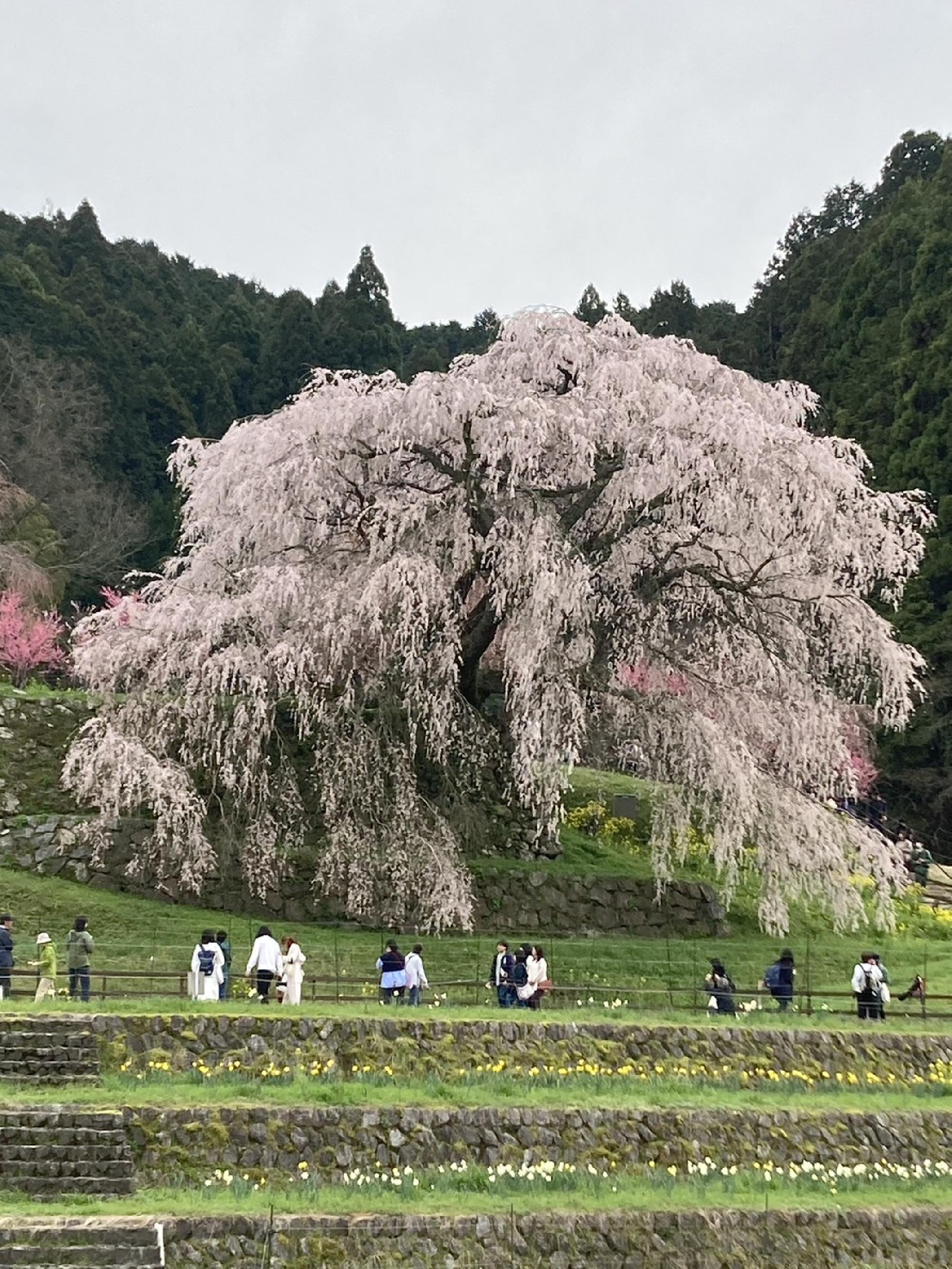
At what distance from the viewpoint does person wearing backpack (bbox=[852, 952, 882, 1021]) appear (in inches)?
715

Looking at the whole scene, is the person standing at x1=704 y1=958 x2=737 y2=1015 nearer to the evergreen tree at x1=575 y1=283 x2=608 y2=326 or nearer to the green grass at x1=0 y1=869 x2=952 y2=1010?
the green grass at x1=0 y1=869 x2=952 y2=1010

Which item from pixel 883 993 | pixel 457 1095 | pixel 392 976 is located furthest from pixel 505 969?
pixel 883 993

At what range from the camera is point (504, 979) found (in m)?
17.5

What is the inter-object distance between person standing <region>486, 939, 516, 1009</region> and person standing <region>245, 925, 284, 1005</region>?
278 cm

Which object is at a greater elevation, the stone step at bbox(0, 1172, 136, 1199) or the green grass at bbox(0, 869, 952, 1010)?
the green grass at bbox(0, 869, 952, 1010)

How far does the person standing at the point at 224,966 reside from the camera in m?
16.3

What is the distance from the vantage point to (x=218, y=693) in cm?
2106

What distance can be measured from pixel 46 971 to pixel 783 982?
930cm

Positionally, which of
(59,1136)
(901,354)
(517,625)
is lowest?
(59,1136)

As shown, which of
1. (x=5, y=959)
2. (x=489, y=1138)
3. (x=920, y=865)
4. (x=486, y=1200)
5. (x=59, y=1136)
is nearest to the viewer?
(x=59, y=1136)

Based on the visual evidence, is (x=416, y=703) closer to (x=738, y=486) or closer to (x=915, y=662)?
(x=738, y=486)

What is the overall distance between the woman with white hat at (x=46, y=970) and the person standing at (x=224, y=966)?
6.18ft

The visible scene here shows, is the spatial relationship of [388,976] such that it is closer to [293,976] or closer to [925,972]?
[293,976]

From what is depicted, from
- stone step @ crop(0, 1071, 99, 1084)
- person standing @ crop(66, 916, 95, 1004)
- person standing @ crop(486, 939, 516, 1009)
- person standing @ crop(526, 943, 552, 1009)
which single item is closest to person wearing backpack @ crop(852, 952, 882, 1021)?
person standing @ crop(526, 943, 552, 1009)
